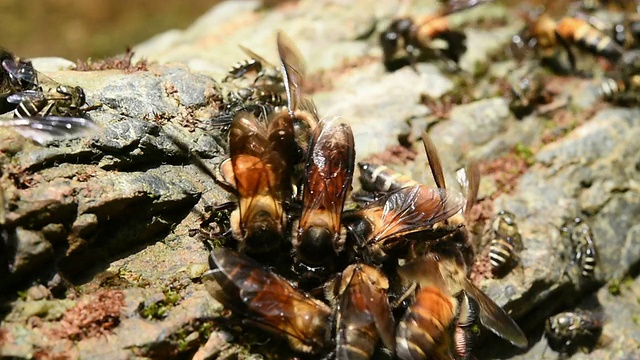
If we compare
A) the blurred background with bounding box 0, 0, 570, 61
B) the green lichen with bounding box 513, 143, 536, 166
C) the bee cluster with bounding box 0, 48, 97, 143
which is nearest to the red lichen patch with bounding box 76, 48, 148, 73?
the bee cluster with bounding box 0, 48, 97, 143

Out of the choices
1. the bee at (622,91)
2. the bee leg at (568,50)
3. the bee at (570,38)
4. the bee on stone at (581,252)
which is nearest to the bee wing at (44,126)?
the bee on stone at (581,252)

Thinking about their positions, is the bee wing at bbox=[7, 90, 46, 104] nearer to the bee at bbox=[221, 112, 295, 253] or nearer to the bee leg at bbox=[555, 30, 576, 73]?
the bee at bbox=[221, 112, 295, 253]

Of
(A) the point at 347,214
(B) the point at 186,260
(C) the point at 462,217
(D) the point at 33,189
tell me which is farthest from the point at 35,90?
(C) the point at 462,217

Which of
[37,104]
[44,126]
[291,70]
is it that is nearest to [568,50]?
[291,70]

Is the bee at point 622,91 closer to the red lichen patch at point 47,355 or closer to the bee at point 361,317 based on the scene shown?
the bee at point 361,317

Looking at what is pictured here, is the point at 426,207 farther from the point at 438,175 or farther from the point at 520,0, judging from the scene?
the point at 520,0

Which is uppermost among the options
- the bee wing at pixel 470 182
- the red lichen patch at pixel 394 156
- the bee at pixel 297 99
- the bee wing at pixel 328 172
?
the bee at pixel 297 99

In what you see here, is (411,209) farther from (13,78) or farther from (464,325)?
(13,78)

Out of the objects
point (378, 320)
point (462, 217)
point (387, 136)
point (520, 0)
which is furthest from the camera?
point (520, 0)
